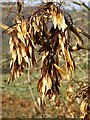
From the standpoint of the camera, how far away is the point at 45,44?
1.36 meters

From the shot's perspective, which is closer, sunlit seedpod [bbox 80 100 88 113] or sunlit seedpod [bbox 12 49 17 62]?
sunlit seedpod [bbox 12 49 17 62]

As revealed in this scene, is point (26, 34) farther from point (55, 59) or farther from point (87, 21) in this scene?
point (87, 21)

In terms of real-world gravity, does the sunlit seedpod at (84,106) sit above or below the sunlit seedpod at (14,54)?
below

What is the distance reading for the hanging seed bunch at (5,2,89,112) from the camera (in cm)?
131

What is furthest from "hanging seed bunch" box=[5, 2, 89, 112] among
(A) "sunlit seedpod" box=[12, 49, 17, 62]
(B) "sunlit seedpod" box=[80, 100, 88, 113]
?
(B) "sunlit seedpod" box=[80, 100, 88, 113]

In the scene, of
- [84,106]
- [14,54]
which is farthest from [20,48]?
[84,106]

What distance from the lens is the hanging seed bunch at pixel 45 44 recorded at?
A: 51.4 inches

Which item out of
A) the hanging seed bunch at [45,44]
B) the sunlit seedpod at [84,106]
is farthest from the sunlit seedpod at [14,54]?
the sunlit seedpod at [84,106]

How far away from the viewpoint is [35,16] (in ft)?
4.40

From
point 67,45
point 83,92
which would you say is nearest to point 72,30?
→ point 67,45

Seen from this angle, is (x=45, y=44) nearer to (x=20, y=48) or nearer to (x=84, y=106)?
(x=20, y=48)

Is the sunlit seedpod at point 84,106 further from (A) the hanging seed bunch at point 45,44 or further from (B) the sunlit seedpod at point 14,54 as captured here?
(B) the sunlit seedpod at point 14,54

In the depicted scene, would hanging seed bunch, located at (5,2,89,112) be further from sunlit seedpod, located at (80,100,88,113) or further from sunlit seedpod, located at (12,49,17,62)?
sunlit seedpod, located at (80,100,88,113)

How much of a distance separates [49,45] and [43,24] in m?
0.07
